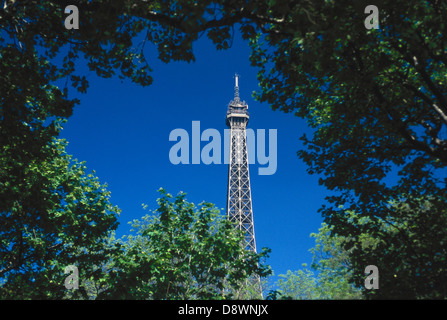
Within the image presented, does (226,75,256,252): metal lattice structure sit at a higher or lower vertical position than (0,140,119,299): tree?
higher

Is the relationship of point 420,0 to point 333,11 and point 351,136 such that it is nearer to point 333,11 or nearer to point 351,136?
point 333,11

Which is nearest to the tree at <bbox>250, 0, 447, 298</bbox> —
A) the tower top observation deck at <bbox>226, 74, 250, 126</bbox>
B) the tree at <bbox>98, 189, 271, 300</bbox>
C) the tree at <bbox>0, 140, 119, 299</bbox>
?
the tree at <bbox>98, 189, 271, 300</bbox>

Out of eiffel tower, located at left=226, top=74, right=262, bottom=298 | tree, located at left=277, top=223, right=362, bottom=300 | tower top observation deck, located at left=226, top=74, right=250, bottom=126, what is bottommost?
tree, located at left=277, top=223, right=362, bottom=300

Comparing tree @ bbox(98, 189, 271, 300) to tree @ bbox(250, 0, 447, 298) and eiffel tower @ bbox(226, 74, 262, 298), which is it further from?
eiffel tower @ bbox(226, 74, 262, 298)

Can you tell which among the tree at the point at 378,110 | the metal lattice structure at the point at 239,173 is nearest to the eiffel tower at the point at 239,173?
the metal lattice structure at the point at 239,173

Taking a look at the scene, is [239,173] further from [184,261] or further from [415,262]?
[415,262]

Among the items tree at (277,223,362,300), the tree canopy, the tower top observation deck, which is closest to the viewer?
the tree canopy

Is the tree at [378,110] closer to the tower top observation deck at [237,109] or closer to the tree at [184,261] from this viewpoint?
the tree at [184,261]

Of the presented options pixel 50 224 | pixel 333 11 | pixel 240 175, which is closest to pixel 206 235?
pixel 50 224
